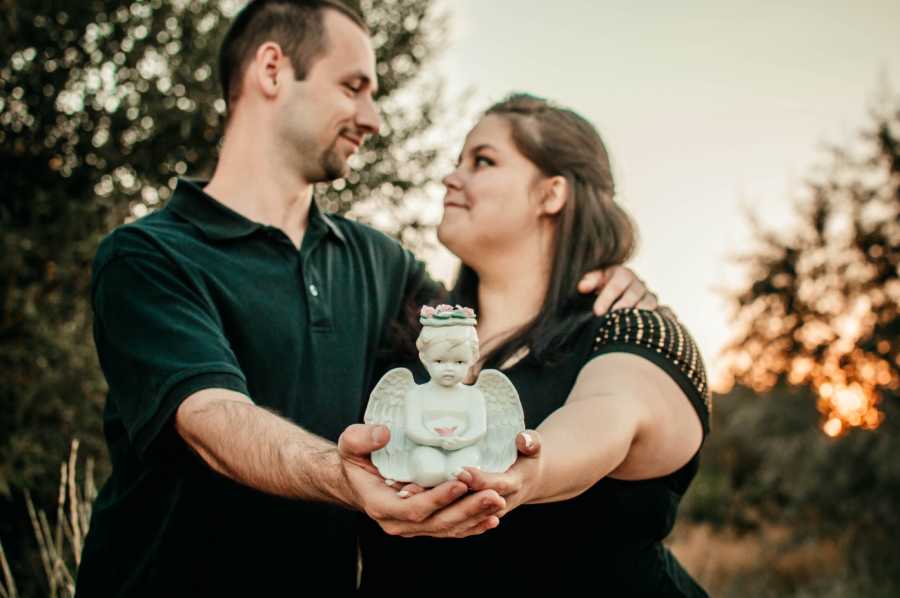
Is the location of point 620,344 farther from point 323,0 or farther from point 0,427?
point 0,427

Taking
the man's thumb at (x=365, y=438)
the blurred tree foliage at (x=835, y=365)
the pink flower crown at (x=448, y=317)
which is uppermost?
the pink flower crown at (x=448, y=317)

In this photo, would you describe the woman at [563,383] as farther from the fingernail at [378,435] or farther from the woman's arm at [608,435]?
the fingernail at [378,435]

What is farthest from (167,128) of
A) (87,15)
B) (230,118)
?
(230,118)

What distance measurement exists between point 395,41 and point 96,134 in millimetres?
3167

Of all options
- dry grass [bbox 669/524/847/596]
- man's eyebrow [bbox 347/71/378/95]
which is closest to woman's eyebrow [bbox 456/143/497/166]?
man's eyebrow [bbox 347/71/378/95]

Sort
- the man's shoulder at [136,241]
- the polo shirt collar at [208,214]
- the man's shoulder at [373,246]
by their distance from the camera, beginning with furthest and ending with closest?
the man's shoulder at [373,246] → the polo shirt collar at [208,214] → the man's shoulder at [136,241]

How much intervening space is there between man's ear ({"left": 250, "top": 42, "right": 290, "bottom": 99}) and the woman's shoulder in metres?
1.76

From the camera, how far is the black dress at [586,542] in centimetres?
254

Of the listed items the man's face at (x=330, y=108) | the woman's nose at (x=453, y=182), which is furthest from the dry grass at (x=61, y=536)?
the woman's nose at (x=453, y=182)

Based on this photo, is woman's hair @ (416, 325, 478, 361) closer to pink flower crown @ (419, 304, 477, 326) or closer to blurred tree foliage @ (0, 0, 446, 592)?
pink flower crown @ (419, 304, 477, 326)

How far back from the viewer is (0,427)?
6.97 metres

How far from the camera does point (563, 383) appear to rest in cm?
271

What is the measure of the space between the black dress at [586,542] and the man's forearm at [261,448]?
0.65 meters

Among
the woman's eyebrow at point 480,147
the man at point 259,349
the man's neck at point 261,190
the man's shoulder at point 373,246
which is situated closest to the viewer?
the man at point 259,349
